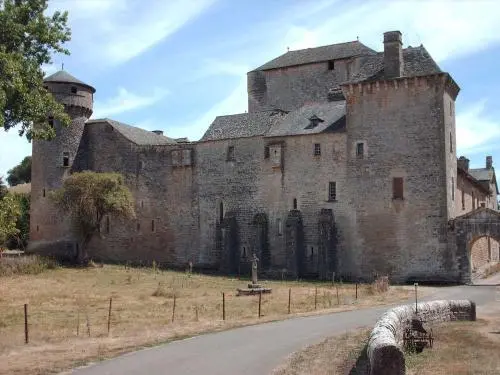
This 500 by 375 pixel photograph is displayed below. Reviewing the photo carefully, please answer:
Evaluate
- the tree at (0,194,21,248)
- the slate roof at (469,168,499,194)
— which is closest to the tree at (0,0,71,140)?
the tree at (0,194,21,248)

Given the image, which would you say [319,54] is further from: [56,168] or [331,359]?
[331,359]

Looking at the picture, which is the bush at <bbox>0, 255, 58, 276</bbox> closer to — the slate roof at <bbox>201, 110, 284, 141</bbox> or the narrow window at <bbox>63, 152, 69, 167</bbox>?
the narrow window at <bbox>63, 152, 69, 167</bbox>

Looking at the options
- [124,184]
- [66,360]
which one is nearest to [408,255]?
[124,184]

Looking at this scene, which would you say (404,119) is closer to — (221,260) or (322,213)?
(322,213)

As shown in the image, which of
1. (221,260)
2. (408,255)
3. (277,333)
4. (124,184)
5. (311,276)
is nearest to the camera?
(277,333)

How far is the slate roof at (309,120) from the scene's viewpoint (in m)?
42.8

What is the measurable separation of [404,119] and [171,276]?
17204 mm

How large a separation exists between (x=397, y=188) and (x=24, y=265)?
23.2 metres

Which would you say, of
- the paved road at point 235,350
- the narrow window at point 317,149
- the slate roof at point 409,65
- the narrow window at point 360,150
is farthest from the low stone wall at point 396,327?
the narrow window at point 317,149

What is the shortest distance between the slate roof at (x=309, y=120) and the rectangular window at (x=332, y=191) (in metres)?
3.48

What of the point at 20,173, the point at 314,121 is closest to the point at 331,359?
the point at 314,121

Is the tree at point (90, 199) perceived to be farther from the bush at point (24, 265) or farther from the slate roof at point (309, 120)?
the slate roof at point (309, 120)

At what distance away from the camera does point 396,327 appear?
15727 millimetres

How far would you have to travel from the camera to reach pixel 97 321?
22625mm
